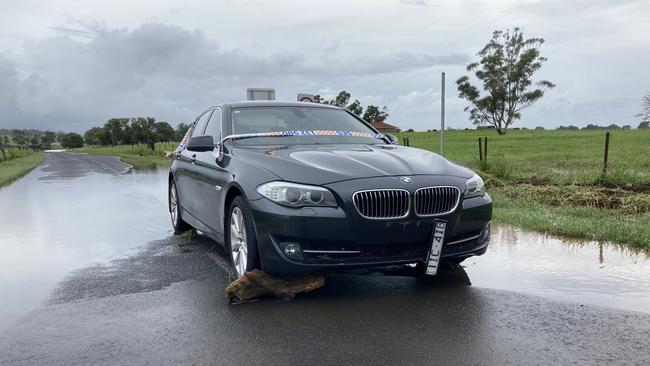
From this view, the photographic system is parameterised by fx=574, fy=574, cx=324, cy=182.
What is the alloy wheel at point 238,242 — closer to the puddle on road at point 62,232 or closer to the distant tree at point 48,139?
the puddle on road at point 62,232

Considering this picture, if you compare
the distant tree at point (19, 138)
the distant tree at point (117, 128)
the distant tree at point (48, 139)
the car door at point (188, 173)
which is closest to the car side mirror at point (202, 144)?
the car door at point (188, 173)

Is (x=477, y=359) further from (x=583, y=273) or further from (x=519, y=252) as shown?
(x=519, y=252)

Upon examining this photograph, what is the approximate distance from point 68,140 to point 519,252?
186392 millimetres

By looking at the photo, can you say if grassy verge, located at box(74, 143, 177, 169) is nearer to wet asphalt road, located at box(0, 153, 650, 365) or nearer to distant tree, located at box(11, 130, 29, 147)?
wet asphalt road, located at box(0, 153, 650, 365)

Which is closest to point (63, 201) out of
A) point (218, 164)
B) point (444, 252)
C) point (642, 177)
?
point (218, 164)

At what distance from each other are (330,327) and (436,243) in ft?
3.58

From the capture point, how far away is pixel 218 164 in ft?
A: 18.3

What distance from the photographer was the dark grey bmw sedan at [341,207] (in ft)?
14.2

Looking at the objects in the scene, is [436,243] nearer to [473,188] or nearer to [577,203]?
[473,188]

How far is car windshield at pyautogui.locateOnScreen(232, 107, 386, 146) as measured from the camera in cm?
577

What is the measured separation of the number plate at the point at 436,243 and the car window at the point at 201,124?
12.0 feet

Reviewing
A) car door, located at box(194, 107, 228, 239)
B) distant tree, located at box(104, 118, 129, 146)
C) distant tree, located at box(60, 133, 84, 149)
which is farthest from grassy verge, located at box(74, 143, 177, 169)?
distant tree, located at box(60, 133, 84, 149)

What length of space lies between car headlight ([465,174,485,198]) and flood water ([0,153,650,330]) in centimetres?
85

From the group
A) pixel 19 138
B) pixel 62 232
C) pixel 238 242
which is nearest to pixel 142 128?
pixel 19 138
